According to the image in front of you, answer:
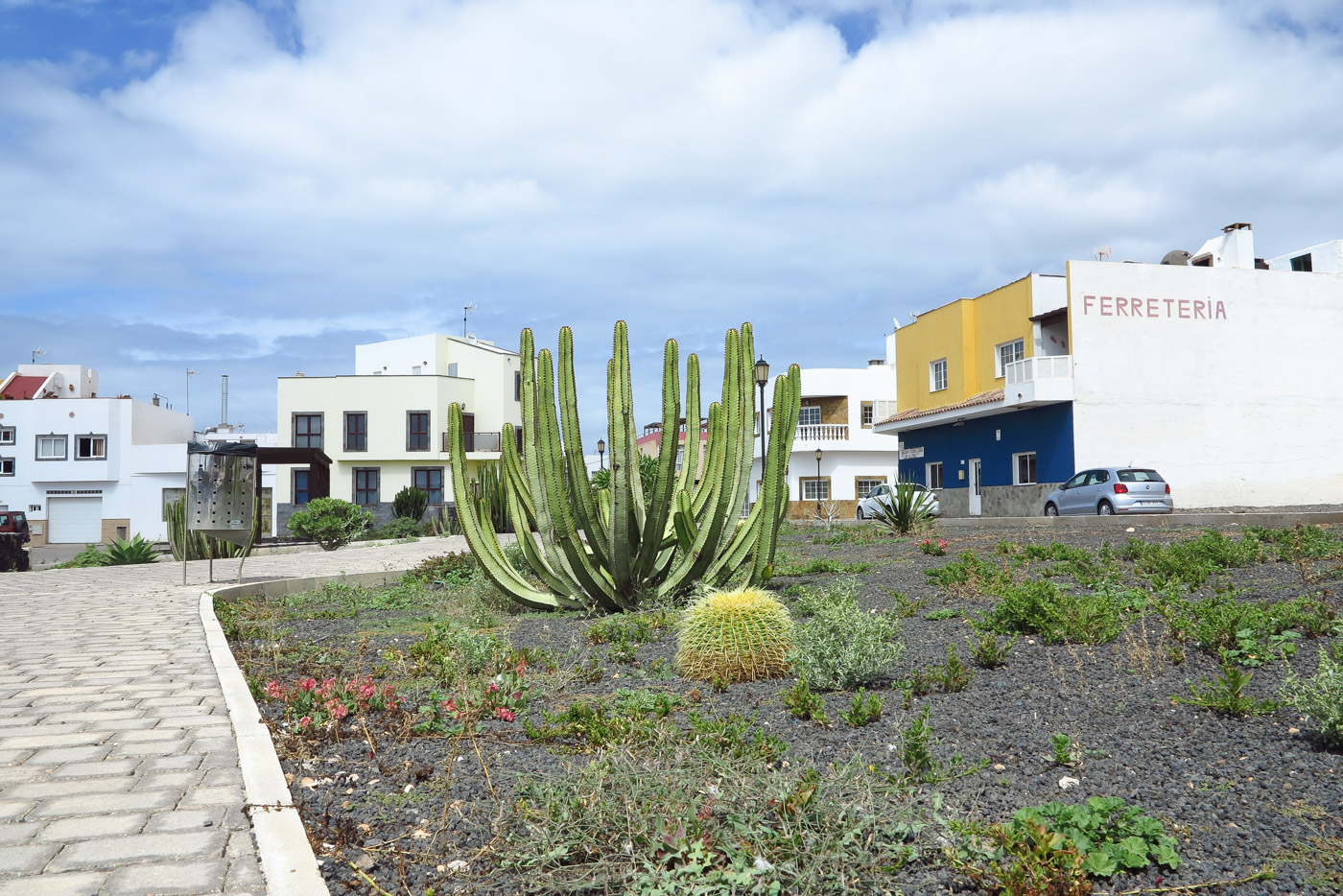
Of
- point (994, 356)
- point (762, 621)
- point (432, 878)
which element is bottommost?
point (432, 878)

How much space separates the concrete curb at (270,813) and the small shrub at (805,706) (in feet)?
7.40

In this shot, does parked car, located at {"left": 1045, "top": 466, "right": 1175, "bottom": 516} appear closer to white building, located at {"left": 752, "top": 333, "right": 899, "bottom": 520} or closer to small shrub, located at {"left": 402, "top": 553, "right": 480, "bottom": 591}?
small shrub, located at {"left": 402, "top": 553, "right": 480, "bottom": 591}

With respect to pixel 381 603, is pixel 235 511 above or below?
above

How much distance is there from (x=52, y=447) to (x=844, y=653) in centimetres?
5761

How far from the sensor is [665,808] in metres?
3.16

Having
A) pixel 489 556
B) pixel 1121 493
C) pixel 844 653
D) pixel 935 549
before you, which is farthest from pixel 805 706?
pixel 1121 493

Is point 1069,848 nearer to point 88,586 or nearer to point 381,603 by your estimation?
point 381,603

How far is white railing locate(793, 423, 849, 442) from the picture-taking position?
48.5m

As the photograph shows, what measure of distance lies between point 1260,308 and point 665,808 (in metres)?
32.6

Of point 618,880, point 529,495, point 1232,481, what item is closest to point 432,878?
point 618,880

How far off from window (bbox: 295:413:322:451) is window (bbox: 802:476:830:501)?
24.7 metres

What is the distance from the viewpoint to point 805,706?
15.4ft

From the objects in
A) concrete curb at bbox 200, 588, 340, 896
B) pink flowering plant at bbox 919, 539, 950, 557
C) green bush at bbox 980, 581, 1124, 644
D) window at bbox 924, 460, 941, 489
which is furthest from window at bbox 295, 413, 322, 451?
green bush at bbox 980, 581, 1124, 644

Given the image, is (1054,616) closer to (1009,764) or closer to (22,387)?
(1009,764)
